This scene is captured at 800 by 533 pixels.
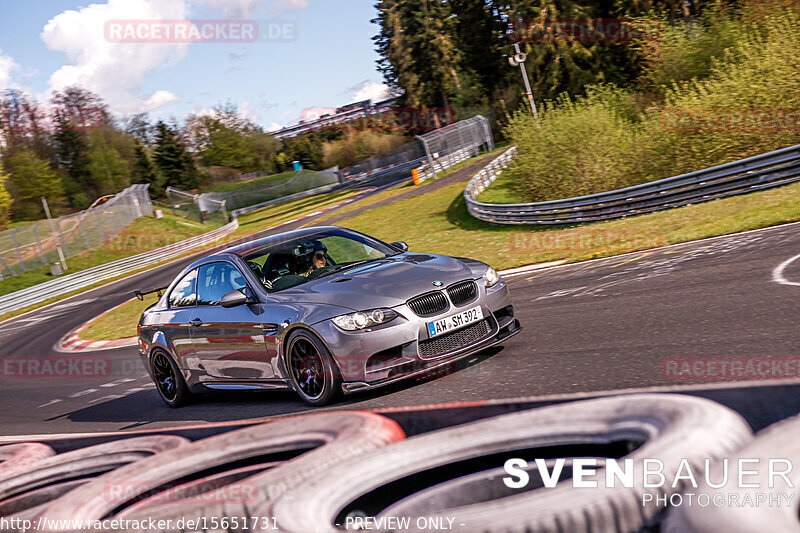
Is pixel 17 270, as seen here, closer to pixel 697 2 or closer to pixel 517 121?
pixel 517 121

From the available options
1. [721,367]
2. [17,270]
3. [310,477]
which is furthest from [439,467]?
[17,270]

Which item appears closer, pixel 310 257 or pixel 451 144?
pixel 310 257

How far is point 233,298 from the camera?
6805mm

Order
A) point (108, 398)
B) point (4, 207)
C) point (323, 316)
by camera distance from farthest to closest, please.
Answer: point (4, 207)
point (108, 398)
point (323, 316)

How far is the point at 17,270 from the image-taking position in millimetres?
39219

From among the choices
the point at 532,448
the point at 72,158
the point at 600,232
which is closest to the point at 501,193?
the point at 600,232

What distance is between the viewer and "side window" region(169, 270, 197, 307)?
26.3ft

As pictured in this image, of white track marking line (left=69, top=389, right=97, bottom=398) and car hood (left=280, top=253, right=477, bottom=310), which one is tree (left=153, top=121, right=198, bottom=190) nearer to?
white track marking line (left=69, top=389, right=97, bottom=398)

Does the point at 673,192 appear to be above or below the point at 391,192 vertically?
below

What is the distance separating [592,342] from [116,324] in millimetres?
16834

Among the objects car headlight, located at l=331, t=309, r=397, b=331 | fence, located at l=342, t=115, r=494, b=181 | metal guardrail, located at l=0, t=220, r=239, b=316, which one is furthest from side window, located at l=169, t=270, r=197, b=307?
fence, located at l=342, t=115, r=494, b=181

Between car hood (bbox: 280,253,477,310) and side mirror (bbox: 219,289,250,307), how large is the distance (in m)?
0.40

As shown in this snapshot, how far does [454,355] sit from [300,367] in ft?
4.60
